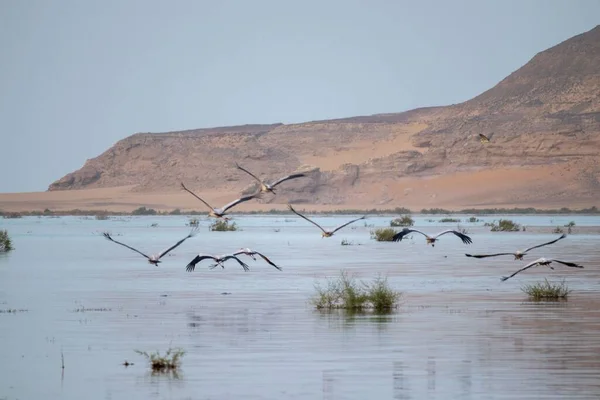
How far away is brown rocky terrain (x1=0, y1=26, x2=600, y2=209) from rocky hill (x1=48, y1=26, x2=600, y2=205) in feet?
0.50

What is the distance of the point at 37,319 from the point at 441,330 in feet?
22.9

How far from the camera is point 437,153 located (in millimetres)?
130250

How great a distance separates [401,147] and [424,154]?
22329 mm

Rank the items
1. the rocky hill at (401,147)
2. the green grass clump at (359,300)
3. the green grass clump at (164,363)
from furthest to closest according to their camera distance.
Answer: the rocky hill at (401,147), the green grass clump at (359,300), the green grass clump at (164,363)

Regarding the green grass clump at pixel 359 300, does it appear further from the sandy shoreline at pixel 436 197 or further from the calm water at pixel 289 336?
the sandy shoreline at pixel 436 197

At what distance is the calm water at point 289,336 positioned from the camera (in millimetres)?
13555

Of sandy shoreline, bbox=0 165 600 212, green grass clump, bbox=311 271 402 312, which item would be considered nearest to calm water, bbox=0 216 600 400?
green grass clump, bbox=311 271 402 312

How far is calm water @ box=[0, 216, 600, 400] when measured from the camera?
1355cm

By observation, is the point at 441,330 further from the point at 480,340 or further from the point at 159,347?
the point at 159,347

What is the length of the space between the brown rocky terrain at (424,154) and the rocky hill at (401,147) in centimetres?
15

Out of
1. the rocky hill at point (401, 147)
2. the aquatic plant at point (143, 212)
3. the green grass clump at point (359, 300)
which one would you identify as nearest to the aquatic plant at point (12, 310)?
the green grass clump at point (359, 300)

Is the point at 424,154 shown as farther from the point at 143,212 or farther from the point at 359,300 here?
the point at 359,300

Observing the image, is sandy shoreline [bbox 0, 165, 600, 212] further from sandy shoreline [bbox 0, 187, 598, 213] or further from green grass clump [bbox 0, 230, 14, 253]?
green grass clump [bbox 0, 230, 14, 253]

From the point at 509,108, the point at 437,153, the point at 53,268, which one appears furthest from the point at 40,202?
the point at 53,268
